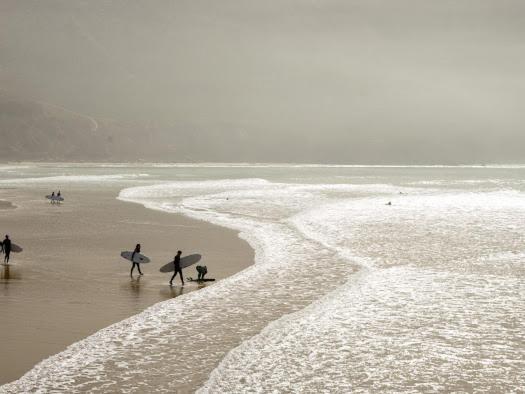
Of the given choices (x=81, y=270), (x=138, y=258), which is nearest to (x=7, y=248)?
(x=81, y=270)

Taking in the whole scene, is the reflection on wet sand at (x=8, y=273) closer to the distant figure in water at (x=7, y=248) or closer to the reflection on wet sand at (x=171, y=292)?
the distant figure in water at (x=7, y=248)

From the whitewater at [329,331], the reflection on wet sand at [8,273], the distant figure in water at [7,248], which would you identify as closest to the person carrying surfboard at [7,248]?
the distant figure in water at [7,248]

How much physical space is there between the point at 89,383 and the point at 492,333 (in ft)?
31.7

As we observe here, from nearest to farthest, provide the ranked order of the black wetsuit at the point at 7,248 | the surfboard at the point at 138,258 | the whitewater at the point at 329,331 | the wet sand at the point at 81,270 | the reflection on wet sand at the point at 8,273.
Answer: the whitewater at the point at 329,331, the wet sand at the point at 81,270, the reflection on wet sand at the point at 8,273, the surfboard at the point at 138,258, the black wetsuit at the point at 7,248

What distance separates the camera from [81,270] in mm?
23922

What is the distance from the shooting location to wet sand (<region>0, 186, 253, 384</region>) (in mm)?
15453

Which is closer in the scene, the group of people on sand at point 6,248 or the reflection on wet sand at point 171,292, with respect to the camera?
the reflection on wet sand at point 171,292

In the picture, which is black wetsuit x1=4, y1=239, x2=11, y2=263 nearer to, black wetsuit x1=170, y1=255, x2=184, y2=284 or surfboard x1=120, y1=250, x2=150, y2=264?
surfboard x1=120, y1=250, x2=150, y2=264

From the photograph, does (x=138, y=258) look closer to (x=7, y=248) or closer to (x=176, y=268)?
(x=176, y=268)

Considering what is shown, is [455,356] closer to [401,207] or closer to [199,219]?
[199,219]

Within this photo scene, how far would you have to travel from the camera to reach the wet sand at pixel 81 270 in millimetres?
15453

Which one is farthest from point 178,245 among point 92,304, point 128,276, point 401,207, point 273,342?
point 401,207

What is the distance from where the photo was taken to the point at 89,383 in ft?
40.5

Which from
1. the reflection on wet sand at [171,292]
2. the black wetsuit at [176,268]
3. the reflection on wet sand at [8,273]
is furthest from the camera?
the reflection on wet sand at [8,273]
